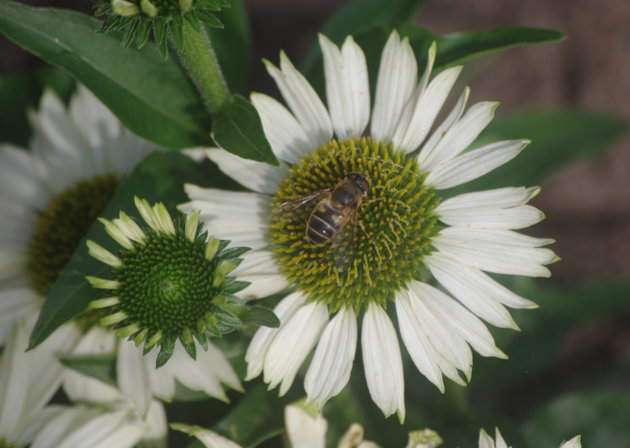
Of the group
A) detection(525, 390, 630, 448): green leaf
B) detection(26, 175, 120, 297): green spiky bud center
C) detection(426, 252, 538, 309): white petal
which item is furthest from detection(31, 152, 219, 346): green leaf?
detection(525, 390, 630, 448): green leaf

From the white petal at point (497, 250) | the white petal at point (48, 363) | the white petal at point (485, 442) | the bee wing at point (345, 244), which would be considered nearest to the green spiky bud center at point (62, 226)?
the white petal at point (48, 363)

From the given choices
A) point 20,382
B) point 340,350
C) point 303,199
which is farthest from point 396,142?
point 20,382

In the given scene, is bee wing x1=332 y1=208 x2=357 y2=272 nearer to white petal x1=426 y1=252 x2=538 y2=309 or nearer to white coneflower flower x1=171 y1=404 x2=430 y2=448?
white petal x1=426 y1=252 x2=538 y2=309

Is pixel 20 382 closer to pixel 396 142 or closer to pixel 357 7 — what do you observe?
pixel 396 142

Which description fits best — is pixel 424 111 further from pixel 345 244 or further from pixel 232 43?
pixel 232 43

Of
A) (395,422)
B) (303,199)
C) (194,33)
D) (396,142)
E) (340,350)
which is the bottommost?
(395,422)

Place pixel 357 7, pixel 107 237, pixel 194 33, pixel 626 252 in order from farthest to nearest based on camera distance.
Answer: pixel 626 252, pixel 357 7, pixel 107 237, pixel 194 33
